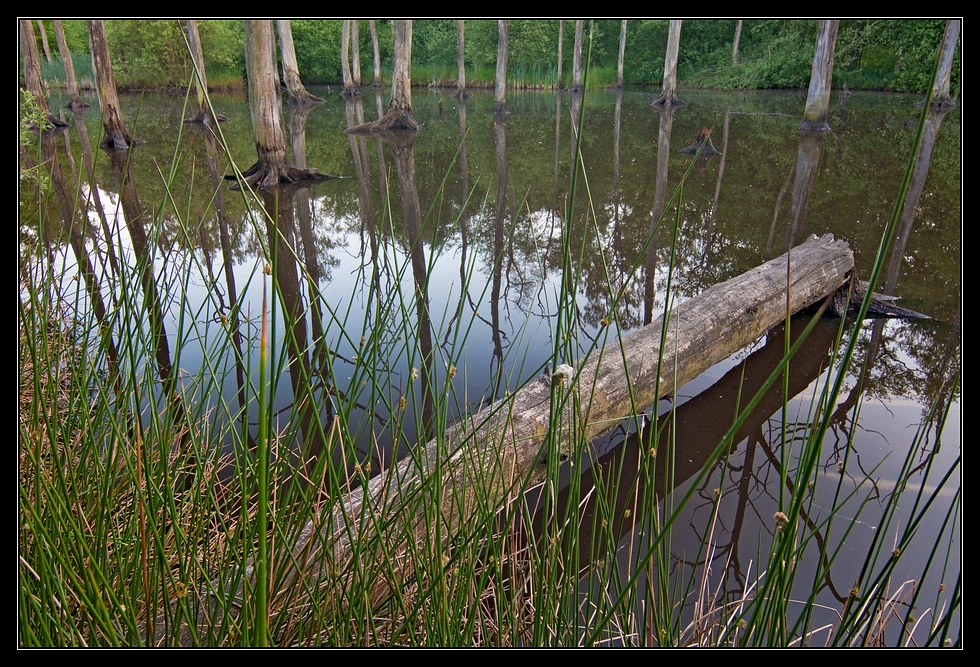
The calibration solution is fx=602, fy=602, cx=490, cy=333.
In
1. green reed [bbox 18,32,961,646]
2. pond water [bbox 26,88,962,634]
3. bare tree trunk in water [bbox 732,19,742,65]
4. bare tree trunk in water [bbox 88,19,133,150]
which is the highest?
bare tree trunk in water [bbox 732,19,742,65]

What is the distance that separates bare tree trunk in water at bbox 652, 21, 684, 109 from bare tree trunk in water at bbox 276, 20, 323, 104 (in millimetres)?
7246

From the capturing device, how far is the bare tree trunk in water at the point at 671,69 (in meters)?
12.0

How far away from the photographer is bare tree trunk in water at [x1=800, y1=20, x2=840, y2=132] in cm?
812

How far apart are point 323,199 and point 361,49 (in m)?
18.0

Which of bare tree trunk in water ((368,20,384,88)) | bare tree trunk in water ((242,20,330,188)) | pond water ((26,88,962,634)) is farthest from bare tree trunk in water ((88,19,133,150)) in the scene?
bare tree trunk in water ((368,20,384,88))

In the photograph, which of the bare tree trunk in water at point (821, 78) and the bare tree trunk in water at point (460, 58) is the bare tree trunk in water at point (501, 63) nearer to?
the bare tree trunk in water at point (460, 58)

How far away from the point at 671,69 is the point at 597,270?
10911mm

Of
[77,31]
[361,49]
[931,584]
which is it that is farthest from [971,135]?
[361,49]

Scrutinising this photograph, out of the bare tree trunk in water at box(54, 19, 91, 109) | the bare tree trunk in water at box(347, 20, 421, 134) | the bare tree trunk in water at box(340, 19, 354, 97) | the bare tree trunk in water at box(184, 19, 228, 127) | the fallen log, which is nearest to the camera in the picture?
the bare tree trunk in water at box(184, 19, 228, 127)

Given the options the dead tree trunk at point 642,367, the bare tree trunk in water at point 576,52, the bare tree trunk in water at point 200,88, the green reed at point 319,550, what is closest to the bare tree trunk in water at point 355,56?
the bare tree trunk in water at point 576,52

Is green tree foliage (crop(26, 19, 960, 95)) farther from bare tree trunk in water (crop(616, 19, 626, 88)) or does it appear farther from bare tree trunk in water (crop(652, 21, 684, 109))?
bare tree trunk in water (crop(652, 21, 684, 109))

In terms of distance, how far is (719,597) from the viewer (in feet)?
4.24

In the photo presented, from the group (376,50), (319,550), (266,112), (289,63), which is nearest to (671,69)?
(289,63)

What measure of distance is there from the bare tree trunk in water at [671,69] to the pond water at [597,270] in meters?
3.16
